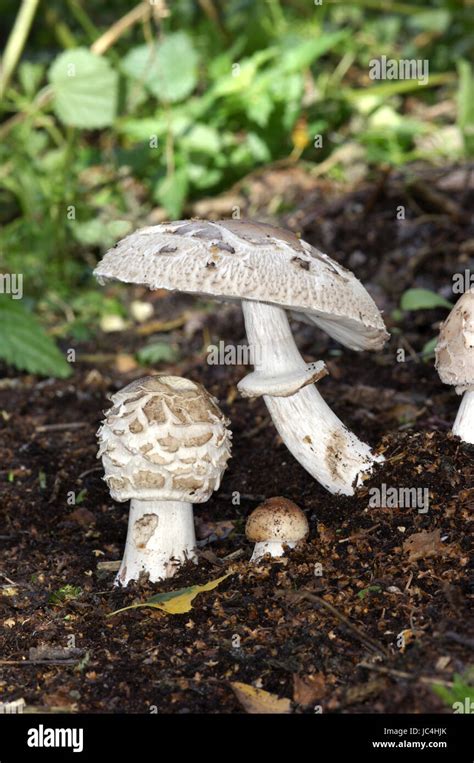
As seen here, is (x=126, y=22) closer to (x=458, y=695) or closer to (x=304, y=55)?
(x=304, y=55)

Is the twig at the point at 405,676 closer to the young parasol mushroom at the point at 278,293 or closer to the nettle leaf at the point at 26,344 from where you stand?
the young parasol mushroom at the point at 278,293

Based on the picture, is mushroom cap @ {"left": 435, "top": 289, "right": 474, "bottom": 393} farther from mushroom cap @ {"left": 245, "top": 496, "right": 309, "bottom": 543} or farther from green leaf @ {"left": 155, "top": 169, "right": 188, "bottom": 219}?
green leaf @ {"left": 155, "top": 169, "right": 188, "bottom": 219}

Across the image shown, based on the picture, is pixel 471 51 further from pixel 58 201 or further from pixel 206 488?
pixel 206 488

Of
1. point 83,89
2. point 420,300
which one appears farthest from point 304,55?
point 420,300

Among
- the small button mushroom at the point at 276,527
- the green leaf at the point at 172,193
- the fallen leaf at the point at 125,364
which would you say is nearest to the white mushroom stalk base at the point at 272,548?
the small button mushroom at the point at 276,527

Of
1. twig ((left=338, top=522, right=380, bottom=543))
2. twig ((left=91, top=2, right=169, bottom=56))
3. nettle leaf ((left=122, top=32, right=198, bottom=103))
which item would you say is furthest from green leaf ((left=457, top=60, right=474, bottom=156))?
twig ((left=338, top=522, right=380, bottom=543))
